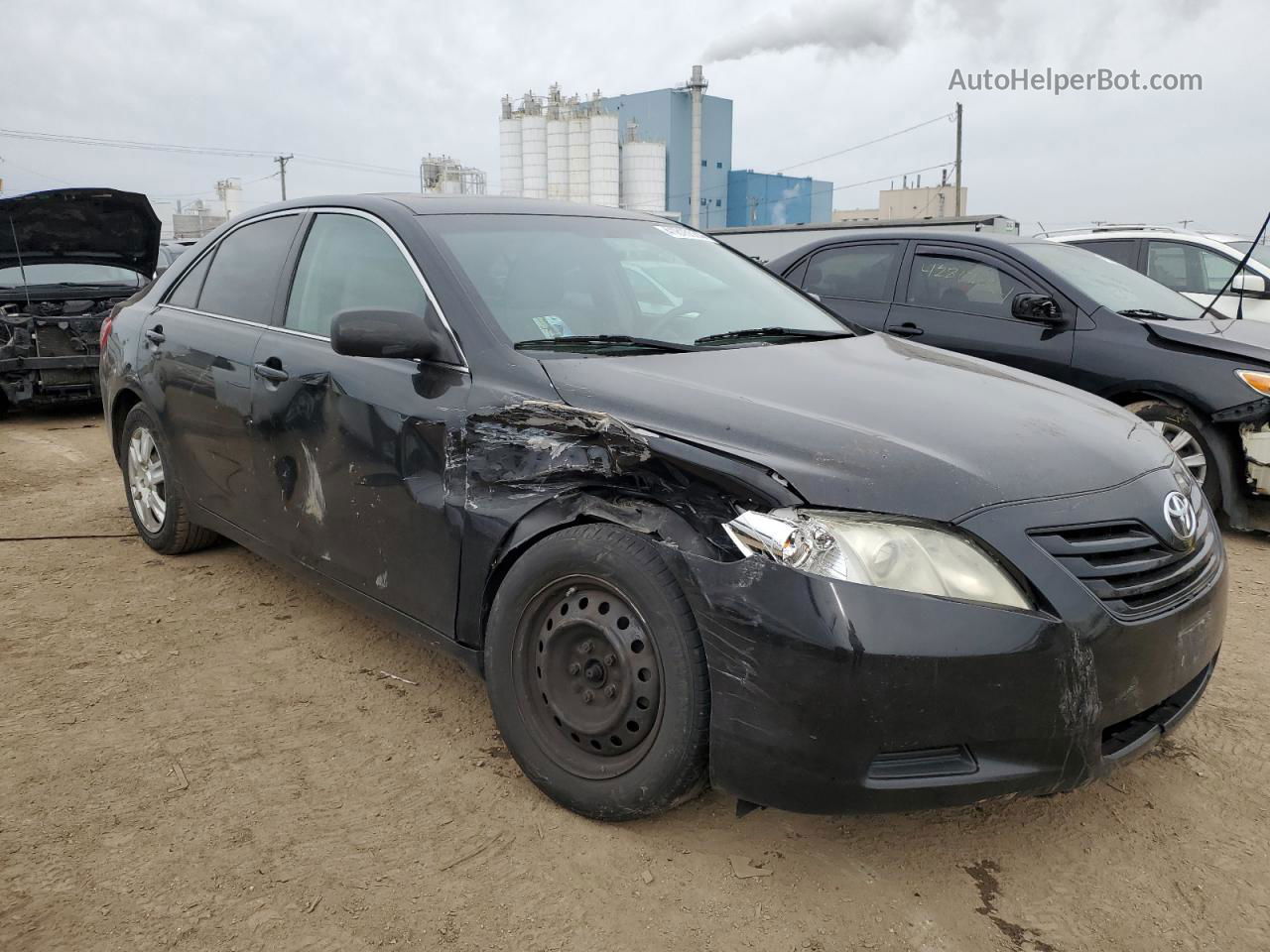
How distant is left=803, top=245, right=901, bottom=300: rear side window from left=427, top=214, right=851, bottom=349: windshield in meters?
2.89

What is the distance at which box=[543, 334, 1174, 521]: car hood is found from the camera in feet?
6.77

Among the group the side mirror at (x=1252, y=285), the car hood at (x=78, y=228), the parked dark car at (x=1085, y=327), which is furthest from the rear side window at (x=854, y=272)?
the car hood at (x=78, y=228)

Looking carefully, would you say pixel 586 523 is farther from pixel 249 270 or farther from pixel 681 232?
pixel 249 270

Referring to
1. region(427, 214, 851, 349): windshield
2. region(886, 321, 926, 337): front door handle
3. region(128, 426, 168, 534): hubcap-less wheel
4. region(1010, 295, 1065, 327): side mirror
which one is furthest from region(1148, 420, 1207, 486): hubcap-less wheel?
region(128, 426, 168, 534): hubcap-less wheel

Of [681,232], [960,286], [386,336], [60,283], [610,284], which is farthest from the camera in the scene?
[60,283]

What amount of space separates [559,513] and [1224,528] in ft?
14.8

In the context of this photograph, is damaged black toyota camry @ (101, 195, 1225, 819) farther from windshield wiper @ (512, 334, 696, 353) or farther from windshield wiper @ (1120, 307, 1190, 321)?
windshield wiper @ (1120, 307, 1190, 321)

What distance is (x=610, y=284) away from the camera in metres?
3.15

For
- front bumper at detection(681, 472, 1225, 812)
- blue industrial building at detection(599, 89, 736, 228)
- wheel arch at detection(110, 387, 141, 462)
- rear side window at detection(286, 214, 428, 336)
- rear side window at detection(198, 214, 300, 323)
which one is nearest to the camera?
front bumper at detection(681, 472, 1225, 812)

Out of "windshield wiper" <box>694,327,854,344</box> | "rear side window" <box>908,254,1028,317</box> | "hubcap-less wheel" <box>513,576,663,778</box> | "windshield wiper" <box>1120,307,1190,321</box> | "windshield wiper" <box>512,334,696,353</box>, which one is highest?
"rear side window" <box>908,254,1028,317</box>

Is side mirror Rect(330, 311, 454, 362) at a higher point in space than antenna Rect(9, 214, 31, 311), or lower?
lower

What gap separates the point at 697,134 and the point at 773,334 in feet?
150

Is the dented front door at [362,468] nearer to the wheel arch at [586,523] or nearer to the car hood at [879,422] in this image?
the wheel arch at [586,523]

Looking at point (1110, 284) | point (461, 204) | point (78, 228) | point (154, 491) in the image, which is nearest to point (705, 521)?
point (461, 204)
